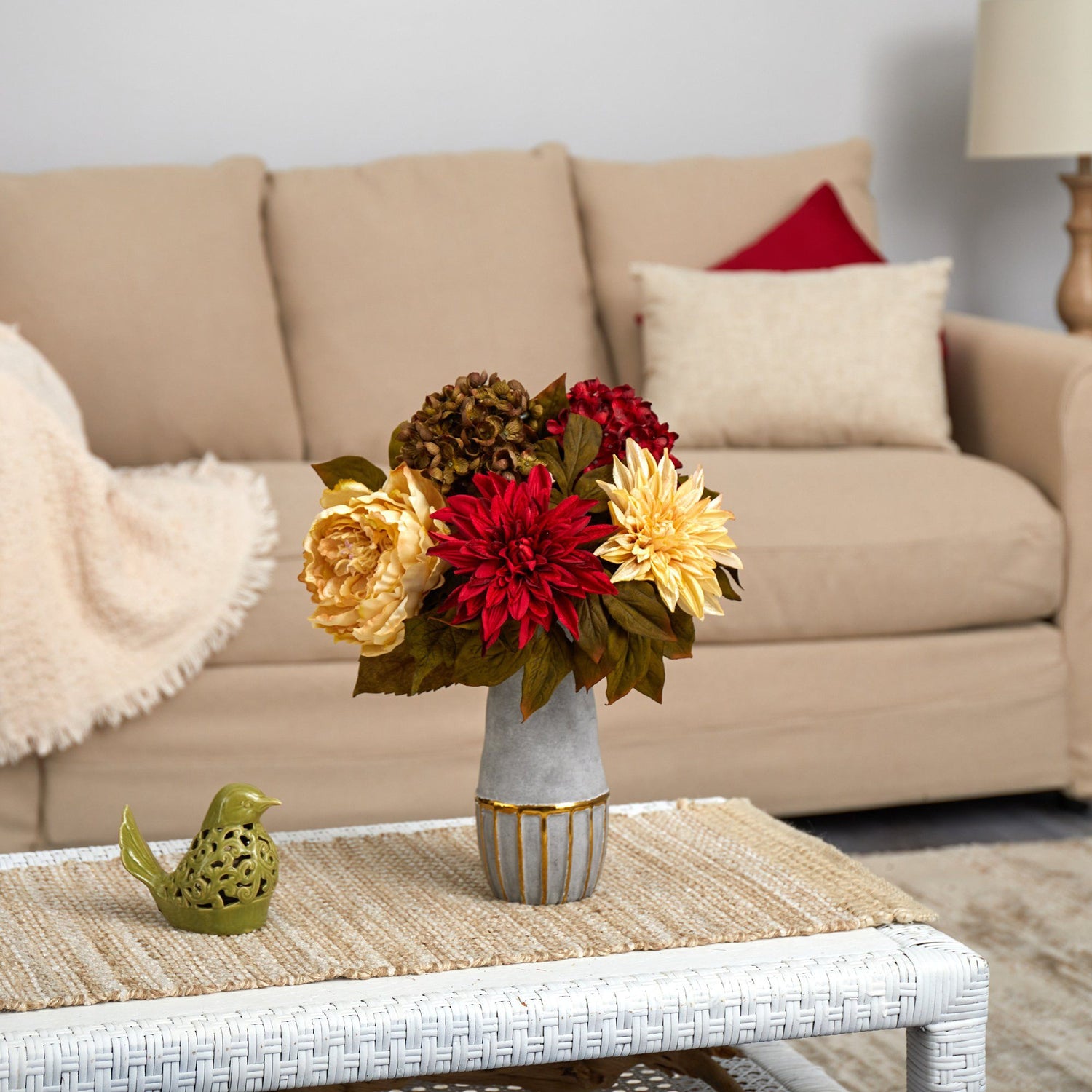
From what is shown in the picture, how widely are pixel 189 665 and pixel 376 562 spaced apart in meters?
0.99

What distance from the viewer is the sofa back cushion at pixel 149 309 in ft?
7.60

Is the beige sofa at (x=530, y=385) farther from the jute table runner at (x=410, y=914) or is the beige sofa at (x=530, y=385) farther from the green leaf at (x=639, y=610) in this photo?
the green leaf at (x=639, y=610)

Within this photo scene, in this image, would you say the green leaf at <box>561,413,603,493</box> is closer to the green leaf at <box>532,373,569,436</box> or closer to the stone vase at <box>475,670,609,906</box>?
the green leaf at <box>532,373,569,436</box>

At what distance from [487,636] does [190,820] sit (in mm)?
1130

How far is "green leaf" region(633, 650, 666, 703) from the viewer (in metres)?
0.97

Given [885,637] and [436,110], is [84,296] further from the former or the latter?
[885,637]

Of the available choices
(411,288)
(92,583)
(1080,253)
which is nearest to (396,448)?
(92,583)

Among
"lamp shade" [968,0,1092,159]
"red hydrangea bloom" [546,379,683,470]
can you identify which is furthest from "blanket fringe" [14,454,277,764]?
"lamp shade" [968,0,1092,159]

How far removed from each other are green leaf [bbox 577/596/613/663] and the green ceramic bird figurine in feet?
0.79

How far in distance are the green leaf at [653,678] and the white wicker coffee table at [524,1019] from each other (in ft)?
0.56

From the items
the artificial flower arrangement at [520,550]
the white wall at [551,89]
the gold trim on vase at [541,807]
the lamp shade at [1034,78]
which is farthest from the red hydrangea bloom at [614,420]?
the white wall at [551,89]

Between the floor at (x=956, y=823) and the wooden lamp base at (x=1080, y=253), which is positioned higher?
the wooden lamp base at (x=1080, y=253)

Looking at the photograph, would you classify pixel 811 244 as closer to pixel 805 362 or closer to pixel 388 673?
pixel 805 362

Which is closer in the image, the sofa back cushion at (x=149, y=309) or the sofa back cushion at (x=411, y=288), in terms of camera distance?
the sofa back cushion at (x=149, y=309)
